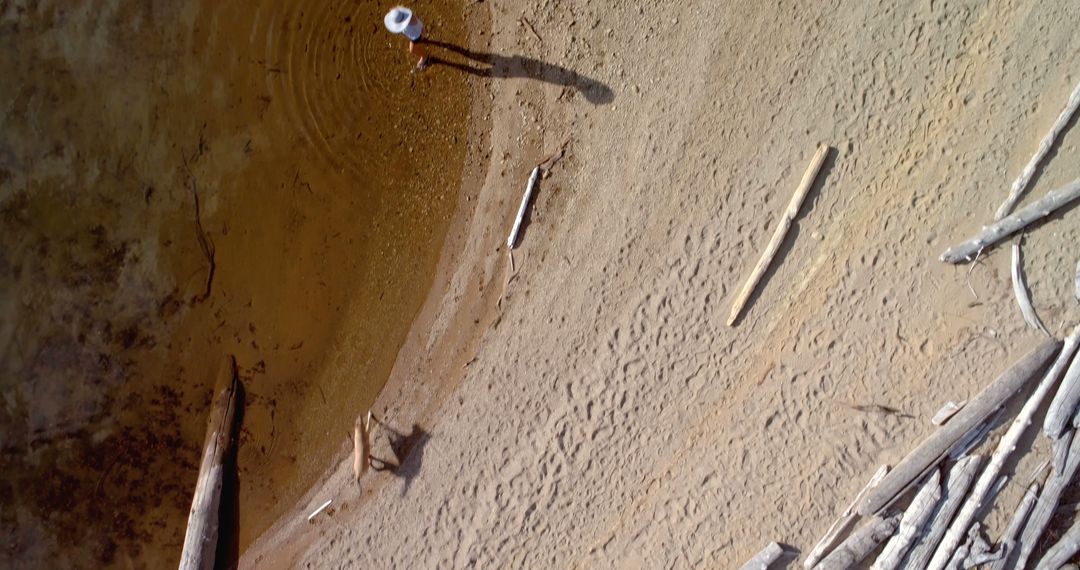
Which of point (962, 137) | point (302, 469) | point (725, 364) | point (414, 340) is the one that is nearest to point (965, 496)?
point (725, 364)

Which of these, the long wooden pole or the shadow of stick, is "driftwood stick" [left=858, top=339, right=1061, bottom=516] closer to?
the long wooden pole

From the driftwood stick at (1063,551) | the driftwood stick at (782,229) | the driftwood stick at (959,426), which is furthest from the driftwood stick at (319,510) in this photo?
the driftwood stick at (1063,551)

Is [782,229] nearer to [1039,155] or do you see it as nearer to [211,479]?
[1039,155]

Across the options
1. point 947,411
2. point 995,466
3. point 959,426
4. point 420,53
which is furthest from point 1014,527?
point 420,53

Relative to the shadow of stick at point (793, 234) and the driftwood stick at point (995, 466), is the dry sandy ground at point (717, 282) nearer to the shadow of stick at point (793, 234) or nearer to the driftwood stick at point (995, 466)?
the shadow of stick at point (793, 234)

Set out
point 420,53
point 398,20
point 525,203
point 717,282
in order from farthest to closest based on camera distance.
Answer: point 420,53, point 525,203, point 717,282, point 398,20

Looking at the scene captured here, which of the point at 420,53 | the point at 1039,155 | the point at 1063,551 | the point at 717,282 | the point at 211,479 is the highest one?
the point at 420,53

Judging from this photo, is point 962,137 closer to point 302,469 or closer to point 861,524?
point 861,524
